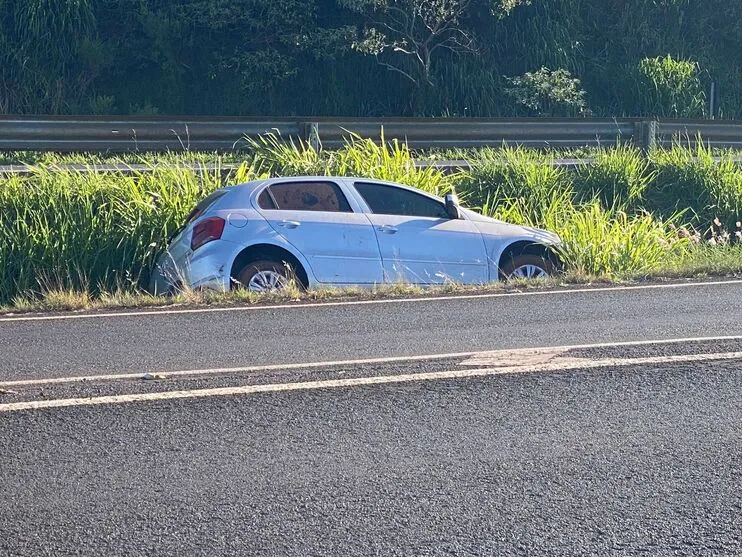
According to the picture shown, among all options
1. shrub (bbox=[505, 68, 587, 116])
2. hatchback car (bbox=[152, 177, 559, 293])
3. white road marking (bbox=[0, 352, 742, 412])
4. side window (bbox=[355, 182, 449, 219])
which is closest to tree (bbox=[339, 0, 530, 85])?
shrub (bbox=[505, 68, 587, 116])

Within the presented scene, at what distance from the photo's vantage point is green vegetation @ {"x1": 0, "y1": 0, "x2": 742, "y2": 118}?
2202cm

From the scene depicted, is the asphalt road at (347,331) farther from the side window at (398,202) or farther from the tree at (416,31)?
the tree at (416,31)

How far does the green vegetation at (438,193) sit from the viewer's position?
1235 centimetres

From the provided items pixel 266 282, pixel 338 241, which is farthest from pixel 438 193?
pixel 266 282

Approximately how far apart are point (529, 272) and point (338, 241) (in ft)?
7.01

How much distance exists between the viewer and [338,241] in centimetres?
1128

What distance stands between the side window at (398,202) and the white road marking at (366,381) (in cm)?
473

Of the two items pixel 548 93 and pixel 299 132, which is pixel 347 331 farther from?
pixel 548 93

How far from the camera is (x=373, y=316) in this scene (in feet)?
30.6

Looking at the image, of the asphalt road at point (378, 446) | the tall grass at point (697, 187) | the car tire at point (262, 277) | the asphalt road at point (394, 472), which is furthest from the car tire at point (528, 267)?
the asphalt road at point (394, 472)

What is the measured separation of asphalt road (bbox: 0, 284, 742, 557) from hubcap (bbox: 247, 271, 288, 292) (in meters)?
2.44

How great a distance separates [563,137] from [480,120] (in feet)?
4.45

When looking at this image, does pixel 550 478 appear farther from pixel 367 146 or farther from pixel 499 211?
pixel 367 146

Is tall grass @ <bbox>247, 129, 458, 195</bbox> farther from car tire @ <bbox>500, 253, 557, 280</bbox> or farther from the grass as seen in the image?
the grass
